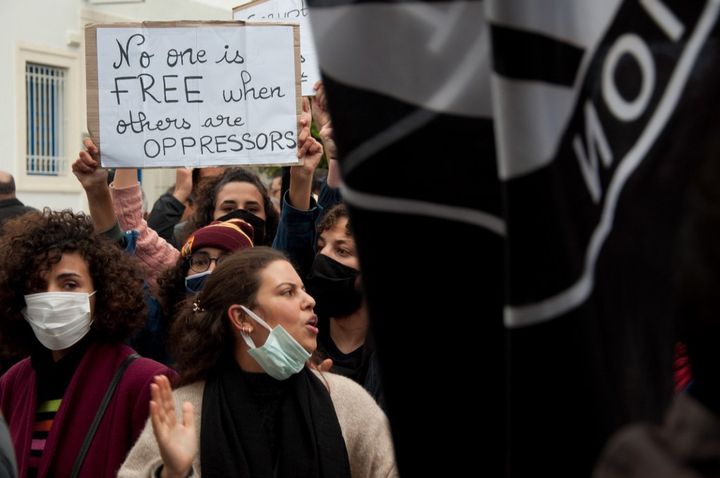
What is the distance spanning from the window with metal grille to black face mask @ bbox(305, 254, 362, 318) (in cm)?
1291

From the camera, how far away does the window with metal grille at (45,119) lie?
55.8 ft

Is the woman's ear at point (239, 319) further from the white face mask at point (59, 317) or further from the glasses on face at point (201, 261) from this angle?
the glasses on face at point (201, 261)

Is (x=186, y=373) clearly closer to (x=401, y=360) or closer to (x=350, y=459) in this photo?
(x=350, y=459)

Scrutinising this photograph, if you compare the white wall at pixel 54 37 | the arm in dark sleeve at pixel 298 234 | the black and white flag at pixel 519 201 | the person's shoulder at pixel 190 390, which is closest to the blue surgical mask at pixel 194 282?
the arm in dark sleeve at pixel 298 234

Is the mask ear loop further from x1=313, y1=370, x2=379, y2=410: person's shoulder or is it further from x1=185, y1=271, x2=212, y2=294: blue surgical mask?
x1=185, y1=271, x2=212, y2=294: blue surgical mask

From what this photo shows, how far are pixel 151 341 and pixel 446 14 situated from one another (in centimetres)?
379

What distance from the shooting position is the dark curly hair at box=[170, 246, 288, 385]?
3908 millimetres

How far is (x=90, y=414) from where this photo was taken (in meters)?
4.09

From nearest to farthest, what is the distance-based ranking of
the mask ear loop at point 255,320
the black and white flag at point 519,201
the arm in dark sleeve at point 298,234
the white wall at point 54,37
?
the black and white flag at point 519,201
the mask ear loop at point 255,320
the arm in dark sleeve at point 298,234
the white wall at point 54,37

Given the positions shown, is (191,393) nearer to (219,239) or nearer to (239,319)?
(239,319)

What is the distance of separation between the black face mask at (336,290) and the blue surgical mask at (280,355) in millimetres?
923

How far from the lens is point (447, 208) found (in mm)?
1362

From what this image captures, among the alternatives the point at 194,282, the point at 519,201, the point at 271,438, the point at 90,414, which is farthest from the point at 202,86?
the point at 519,201

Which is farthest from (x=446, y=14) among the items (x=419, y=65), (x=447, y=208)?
(x=447, y=208)
